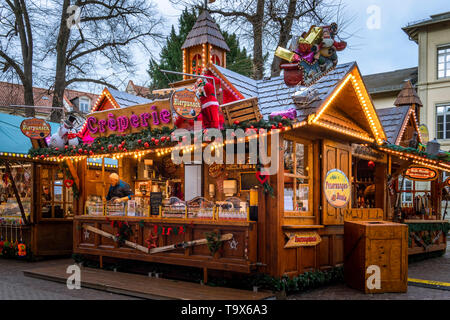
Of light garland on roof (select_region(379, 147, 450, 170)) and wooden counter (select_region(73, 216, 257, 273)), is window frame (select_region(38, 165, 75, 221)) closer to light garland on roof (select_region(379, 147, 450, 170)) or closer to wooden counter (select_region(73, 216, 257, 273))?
wooden counter (select_region(73, 216, 257, 273))

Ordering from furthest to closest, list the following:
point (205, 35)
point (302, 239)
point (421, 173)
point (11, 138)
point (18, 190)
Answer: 1. point (205, 35)
2. point (421, 173)
3. point (18, 190)
4. point (11, 138)
5. point (302, 239)

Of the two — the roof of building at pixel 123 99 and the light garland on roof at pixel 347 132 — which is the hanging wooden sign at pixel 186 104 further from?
the roof of building at pixel 123 99

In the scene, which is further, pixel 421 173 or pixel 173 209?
pixel 421 173

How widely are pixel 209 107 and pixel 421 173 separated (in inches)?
339

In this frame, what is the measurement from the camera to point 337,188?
1016 centimetres

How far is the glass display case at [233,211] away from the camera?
868cm

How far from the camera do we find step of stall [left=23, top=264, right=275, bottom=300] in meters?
7.91

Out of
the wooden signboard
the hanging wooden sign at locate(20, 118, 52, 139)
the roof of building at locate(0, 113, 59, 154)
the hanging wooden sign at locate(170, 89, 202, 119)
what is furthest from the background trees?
the hanging wooden sign at locate(170, 89, 202, 119)

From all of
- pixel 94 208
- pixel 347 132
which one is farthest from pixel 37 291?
pixel 347 132

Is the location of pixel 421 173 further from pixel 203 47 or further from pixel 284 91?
pixel 203 47

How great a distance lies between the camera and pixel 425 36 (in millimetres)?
26859
